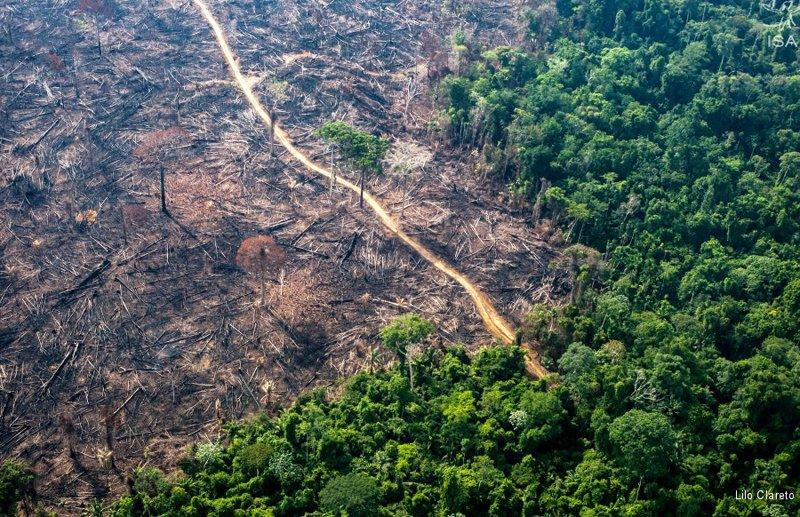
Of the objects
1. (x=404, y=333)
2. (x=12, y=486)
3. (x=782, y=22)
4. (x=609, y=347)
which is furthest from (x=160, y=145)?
(x=782, y=22)

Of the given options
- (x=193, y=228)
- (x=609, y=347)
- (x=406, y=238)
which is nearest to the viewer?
(x=609, y=347)

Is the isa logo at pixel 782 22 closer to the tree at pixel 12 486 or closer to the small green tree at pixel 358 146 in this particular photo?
the small green tree at pixel 358 146

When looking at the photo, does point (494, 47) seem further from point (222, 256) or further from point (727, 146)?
point (222, 256)

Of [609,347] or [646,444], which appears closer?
[646,444]

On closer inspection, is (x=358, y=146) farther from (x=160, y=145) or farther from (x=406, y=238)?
(x=160, y=145)

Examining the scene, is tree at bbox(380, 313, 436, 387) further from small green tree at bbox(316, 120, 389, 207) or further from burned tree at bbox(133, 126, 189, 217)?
burned tree at bbox(133, 126, 189, 217)

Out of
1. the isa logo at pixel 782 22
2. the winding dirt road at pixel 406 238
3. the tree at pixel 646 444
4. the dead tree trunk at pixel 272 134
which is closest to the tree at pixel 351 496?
the tree at pixel 646 444
